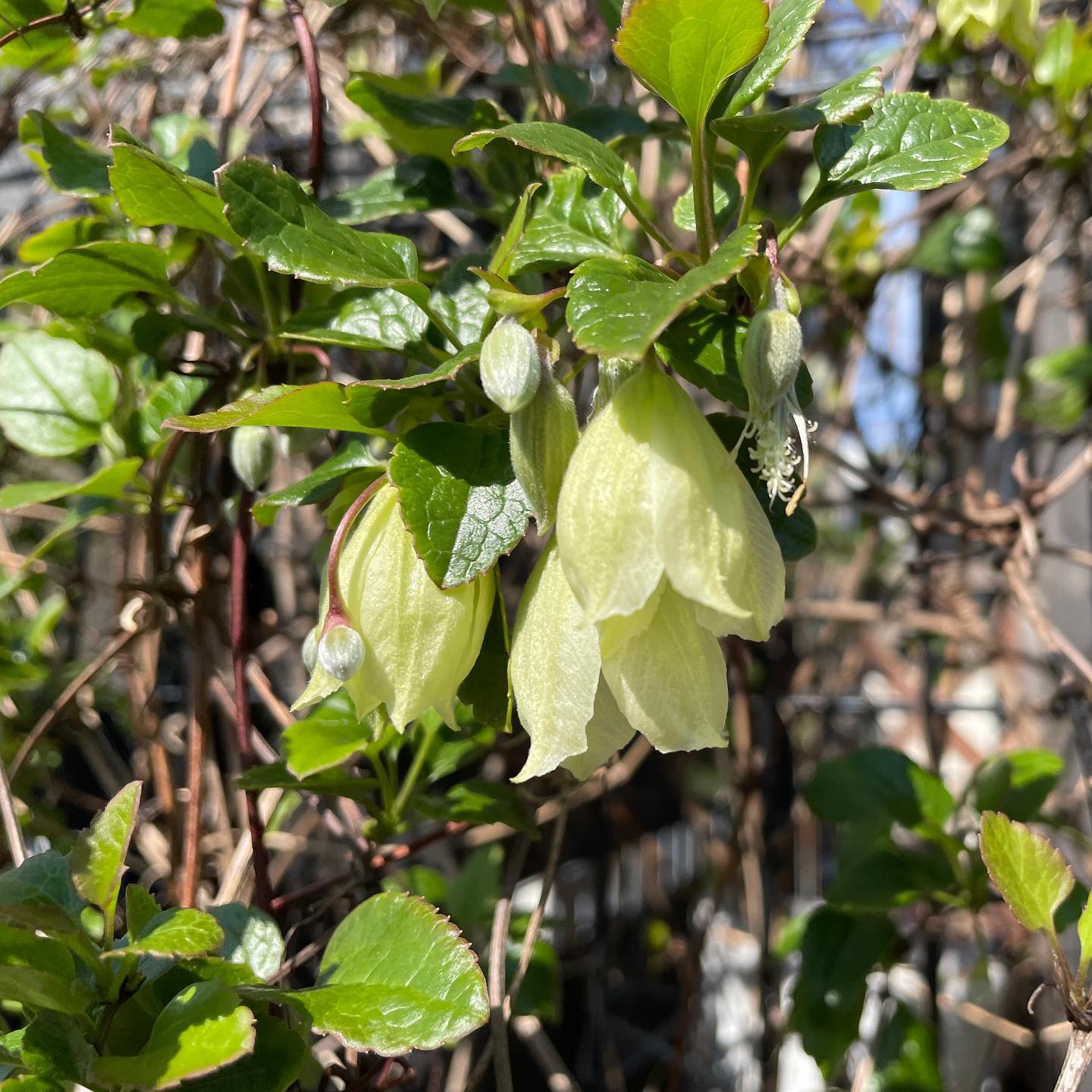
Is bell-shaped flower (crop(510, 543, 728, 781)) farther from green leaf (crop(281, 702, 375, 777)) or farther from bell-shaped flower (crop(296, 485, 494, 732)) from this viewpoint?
green leaf (crop(281, 702, 375, 777))

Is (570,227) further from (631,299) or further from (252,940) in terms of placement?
(252,940)

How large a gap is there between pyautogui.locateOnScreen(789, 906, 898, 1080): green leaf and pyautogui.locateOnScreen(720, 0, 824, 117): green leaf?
76 centimetres

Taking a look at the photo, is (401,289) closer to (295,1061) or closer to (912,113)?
(912,113)

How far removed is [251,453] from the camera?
723 mm

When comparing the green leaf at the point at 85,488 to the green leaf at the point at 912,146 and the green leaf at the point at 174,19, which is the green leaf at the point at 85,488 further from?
the green leaf at the point at 912,146

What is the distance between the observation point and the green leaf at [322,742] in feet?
2.25

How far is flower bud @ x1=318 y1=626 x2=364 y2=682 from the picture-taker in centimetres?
52

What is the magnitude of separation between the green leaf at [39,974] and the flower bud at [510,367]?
37 cm

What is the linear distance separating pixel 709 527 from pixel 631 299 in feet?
0.37

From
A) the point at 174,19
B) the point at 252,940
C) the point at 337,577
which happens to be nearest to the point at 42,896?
the point at 252,940

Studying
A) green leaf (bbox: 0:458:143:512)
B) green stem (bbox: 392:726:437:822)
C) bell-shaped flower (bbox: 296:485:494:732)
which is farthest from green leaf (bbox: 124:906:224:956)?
green leaf (bbox: 0:458:143:512)

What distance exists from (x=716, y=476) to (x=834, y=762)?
24.7 inches

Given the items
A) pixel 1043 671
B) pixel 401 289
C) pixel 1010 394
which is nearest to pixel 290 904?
pixel 401 289

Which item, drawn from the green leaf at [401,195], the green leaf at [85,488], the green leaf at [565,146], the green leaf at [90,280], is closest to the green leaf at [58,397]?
the green leaf at [85,488]
